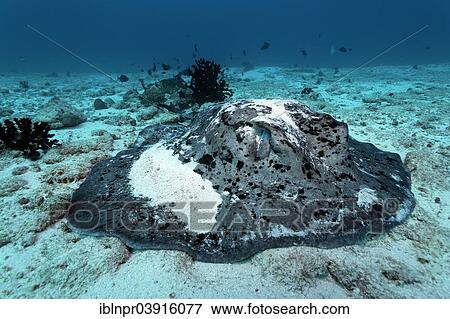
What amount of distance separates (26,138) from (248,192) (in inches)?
233

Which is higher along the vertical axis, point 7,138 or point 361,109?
point 361,109

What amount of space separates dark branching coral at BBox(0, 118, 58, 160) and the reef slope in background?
3.01 meters

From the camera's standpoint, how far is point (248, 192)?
375cm

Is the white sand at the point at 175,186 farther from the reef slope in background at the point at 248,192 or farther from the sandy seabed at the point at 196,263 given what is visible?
the sandy seabed at the point at 196,263

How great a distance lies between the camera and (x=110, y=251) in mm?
3660

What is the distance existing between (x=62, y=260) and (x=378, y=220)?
3973mm

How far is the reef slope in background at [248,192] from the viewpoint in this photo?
330 centimetres

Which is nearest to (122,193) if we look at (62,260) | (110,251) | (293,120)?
(110,251)

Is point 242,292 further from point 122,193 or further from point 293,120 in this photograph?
point 293,120

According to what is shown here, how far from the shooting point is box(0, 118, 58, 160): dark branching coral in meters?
6.67

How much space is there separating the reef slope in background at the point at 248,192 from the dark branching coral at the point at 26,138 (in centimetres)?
301

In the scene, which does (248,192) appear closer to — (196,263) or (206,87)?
(196,263)

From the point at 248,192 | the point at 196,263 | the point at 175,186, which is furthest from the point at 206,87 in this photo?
the point at 196,263
